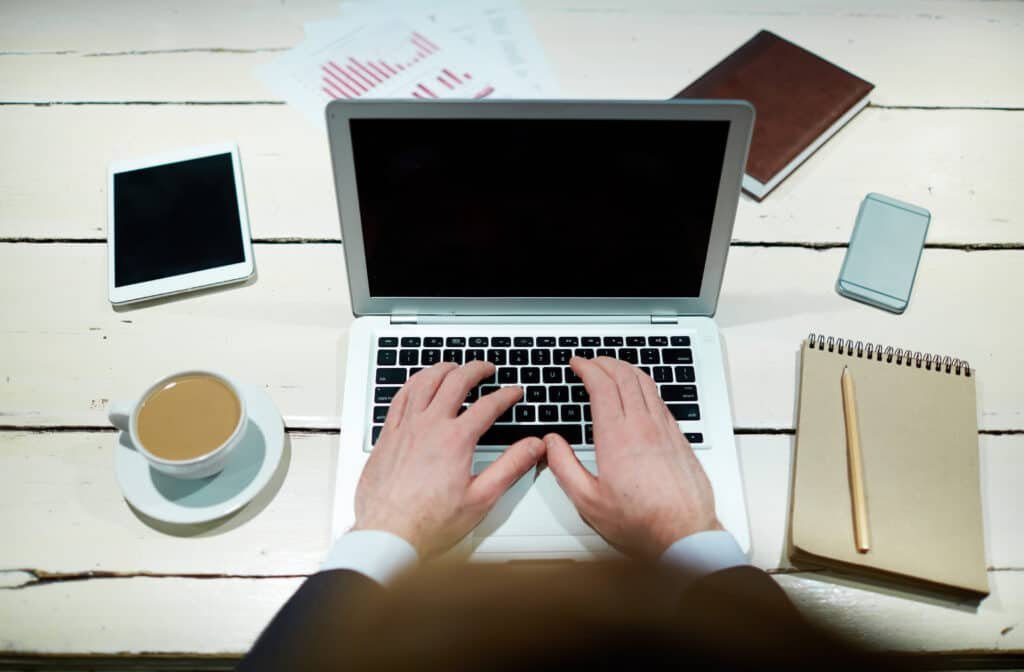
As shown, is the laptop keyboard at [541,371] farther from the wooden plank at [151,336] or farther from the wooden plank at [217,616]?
the wooden plank at [217,616]

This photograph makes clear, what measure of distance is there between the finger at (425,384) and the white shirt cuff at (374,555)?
139mm

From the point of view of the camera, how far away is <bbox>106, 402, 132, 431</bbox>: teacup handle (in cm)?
76

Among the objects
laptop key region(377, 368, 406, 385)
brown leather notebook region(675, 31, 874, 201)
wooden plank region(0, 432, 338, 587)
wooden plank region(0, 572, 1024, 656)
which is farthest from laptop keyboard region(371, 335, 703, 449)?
brown leather notebook region(675, 31, 874, 201)

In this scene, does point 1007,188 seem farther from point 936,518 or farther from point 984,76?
point 936,518

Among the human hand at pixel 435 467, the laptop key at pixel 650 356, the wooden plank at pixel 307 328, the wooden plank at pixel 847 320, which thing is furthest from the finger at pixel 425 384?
the wooden plank at pixel 847 320

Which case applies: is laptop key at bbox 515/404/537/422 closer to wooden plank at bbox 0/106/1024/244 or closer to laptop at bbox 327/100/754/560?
laptop at bbox 327/100/754/560

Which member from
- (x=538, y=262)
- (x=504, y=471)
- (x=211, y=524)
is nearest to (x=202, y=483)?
(x=211, y=524)

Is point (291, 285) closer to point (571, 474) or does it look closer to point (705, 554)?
point (571, 474)

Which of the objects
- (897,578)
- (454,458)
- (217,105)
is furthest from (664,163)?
(217,105)

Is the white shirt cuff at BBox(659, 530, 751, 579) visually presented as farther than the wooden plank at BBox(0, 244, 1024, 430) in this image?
No

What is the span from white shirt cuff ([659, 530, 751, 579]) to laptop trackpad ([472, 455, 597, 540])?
9cm

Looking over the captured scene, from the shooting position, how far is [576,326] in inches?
35.4

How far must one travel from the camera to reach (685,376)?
87 centimetres

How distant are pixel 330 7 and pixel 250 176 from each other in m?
0.34
